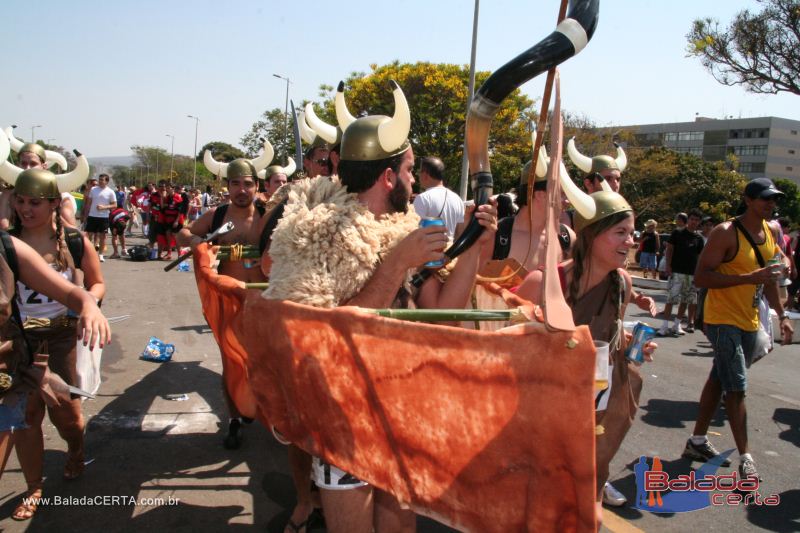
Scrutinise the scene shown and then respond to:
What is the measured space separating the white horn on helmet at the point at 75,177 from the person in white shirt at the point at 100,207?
10.8 m

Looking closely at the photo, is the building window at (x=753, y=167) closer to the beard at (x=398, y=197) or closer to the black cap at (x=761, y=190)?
the black cap at (x=761, y=190)

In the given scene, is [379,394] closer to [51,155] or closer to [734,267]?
[734,267]

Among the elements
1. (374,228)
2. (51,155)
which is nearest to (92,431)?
(51,155)

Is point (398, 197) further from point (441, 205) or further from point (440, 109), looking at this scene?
point (440, 109)

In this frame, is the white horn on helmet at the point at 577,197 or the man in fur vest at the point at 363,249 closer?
the man in fur vest at the point at 363,249

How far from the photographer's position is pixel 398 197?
8.36 ft

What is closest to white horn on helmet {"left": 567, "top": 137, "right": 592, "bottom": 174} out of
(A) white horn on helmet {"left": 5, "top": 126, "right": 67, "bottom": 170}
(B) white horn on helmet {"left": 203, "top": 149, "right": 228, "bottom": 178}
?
(B) white horn on helmet {"left": 203, "top": 149, "right": 228, "bottom": 178}

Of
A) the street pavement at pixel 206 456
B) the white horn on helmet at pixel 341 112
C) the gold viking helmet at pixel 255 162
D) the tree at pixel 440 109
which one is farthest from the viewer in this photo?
the tree at pixel 440 109

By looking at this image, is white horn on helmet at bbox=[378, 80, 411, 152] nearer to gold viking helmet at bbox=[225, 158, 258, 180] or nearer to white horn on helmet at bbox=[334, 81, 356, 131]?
white horn on helmet at bbox=[334, 81, 356, 131]

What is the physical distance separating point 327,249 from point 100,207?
13623 mm

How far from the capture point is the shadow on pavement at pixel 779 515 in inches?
146

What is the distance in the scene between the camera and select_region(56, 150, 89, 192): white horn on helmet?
3.88 m

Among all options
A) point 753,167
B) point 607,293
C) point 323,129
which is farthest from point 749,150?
point 607,293

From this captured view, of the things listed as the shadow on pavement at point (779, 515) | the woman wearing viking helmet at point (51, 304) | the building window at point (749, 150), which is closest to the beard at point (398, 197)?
the woman wearing viking helmet at point (51, 304)
